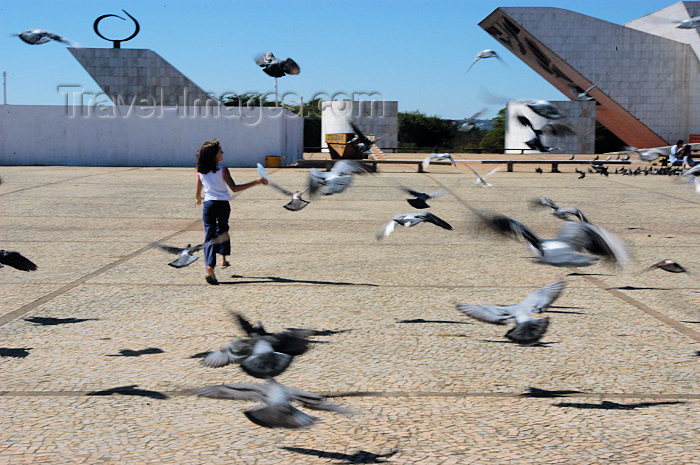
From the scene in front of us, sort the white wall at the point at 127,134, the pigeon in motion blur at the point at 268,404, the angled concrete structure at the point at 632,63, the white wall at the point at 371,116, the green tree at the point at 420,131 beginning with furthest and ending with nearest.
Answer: the green tree at the point at 420,131 → the angled concrete structure at the point at 632,63 → the white wall at the point at 371,116 → the white wall at the point at 127,134 → the pigeon in motion blur at the point at 268,404

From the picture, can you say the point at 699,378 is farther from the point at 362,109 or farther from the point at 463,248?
the point at 362,109

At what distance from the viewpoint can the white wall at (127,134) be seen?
30.7 m

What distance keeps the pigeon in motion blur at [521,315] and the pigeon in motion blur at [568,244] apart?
266 millimetres

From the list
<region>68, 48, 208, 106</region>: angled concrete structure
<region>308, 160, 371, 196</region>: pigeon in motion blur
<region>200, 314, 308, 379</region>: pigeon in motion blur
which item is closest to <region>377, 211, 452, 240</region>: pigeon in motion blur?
<region>308, 160, 371, 196</region>: pigeon in motion blur

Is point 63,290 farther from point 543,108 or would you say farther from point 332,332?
point 543,108

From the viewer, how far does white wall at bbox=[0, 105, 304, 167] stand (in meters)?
30.7

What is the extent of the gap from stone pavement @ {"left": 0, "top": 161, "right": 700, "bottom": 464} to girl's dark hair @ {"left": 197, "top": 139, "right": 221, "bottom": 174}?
113cm

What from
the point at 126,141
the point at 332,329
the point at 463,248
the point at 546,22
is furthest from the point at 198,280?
the point at 546,22

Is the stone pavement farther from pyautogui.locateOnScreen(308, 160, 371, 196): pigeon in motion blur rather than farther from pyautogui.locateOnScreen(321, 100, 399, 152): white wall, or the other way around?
pyautogui.locateOnScreen(321, 100, 399, 152): white wall

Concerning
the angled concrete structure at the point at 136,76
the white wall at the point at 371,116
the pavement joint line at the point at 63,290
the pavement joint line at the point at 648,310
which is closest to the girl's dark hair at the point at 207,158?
the pavement joint line at the point at 63,290

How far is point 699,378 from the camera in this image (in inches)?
179

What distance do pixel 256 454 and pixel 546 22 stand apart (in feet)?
174

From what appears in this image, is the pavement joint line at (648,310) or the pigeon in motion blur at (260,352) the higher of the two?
the pigeon in motion blur at (260,352)

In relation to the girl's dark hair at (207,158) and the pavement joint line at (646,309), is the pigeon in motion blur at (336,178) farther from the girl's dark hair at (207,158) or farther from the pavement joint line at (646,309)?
the girl's dark hair at (207,158)
